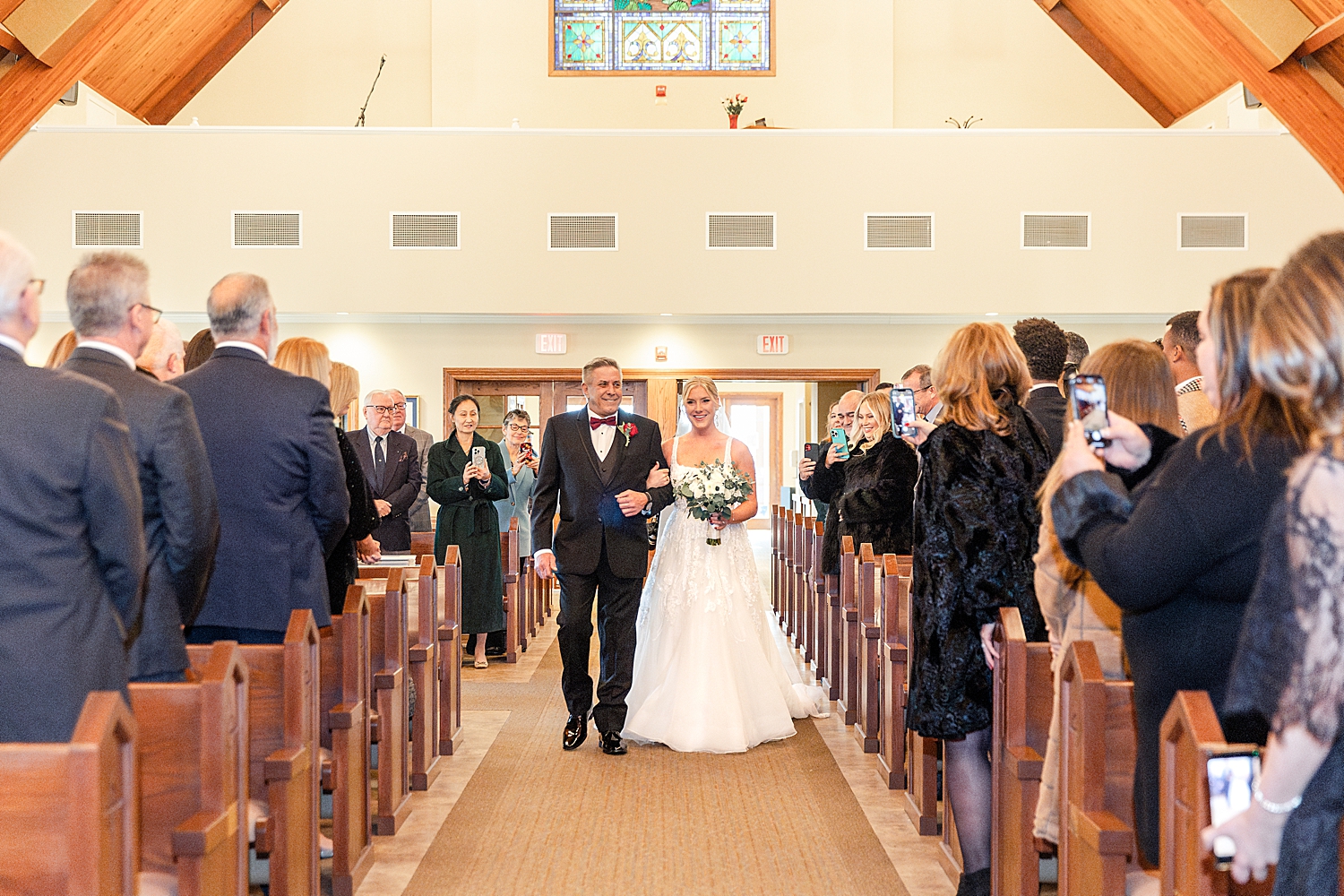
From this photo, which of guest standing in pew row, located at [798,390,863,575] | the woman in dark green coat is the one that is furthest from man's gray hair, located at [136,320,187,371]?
the woman in dark green coat

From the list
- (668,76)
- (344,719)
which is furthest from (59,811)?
(668,76)

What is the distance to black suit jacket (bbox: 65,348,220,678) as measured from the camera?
2.37 metres

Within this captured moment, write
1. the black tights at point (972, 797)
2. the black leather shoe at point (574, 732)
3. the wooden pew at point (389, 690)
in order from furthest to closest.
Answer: the black leather shoe at point (574, 732)
the wooden pew at point (389, 690)
the black tights at point (972, 797)

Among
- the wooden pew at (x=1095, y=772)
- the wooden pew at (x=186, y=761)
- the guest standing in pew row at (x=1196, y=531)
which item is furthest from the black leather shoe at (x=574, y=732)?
the guest standing in pew row at (x=1196, y=531)

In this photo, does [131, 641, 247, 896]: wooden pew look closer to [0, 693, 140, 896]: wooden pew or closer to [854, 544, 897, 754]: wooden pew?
[0, 693, 140, 896]: wooden pew

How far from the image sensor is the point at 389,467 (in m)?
6.44

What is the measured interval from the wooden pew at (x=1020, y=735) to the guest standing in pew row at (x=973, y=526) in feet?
0.42

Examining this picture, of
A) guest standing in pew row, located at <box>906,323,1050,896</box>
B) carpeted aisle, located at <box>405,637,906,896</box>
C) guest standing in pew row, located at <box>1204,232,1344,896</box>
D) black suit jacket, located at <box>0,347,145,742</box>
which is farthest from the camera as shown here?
carpeted aisle, located at <box>405,637,906,896</box>

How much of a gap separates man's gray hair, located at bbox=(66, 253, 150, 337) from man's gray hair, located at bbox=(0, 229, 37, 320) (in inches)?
13.0

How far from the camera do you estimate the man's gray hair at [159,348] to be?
3.28 m

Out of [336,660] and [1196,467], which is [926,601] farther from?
[336,660]

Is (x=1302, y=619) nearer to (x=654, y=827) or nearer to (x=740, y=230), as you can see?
(x=654, y=827)

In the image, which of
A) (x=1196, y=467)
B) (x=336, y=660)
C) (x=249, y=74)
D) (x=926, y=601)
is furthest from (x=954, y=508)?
(x=249, y=74)

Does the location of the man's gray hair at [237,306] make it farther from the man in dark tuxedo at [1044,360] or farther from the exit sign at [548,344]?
the exit sign at [548,344]
